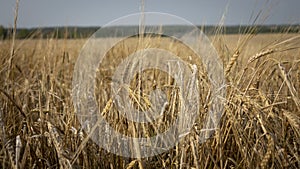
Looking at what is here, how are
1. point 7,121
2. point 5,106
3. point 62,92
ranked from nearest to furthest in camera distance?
point 7,121
point 5,106
point 62,92

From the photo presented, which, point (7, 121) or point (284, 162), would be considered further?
point (7, 121)

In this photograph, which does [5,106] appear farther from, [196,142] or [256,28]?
[256,28]

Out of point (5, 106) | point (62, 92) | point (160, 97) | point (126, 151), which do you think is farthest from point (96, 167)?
point (62, 92)

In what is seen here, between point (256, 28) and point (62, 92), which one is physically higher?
point (256, 28)

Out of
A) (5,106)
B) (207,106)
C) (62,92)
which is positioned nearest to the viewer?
(207,106)

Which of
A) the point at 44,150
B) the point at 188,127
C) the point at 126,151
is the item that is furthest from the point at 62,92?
the point at 188,127

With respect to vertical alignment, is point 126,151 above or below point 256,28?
below

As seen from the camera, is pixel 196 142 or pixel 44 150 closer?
pixel 196 142

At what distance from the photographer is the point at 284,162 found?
2.06 feet

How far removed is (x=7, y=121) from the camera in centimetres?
94

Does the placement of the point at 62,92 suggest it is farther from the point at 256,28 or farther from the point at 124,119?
the point at 256,28

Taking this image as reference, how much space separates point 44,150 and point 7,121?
0.71 feet

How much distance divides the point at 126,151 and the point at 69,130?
0.16 metres

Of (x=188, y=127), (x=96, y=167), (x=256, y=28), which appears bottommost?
(x=96, y=167)
